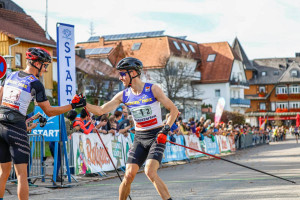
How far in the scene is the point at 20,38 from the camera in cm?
3909

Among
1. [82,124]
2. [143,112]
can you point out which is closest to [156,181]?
[143,112]

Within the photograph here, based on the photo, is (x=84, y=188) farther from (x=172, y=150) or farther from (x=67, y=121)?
(x=172, y=150)

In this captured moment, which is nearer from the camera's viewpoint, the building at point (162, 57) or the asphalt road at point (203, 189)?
the asphalt road at point (203, 189)

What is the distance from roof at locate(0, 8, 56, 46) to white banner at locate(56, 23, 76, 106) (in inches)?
1092

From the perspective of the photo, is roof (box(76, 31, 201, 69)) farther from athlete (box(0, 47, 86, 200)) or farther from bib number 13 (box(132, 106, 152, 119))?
athlete (box(0, 47, 86, 200))

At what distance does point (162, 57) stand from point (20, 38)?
29728mm

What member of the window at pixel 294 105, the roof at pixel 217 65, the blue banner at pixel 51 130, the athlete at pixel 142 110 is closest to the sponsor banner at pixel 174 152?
the blue banner at pixel 51 130

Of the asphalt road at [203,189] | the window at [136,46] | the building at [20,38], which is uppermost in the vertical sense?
the window at [136,46]

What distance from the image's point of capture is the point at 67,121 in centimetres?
1335

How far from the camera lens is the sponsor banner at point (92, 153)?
1358 cm

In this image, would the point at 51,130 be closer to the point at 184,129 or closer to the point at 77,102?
the point at 77,102

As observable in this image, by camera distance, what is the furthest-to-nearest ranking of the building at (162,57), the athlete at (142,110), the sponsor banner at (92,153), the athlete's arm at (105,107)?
1. the building at (162,57)
2. the sponsor banner at (92,153)
3. the athlete's arm at (105,107)
4. the athlete at (142,110)

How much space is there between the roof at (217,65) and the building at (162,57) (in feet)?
4.17

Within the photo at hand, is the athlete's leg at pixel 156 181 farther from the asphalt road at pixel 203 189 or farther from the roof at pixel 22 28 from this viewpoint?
the roof at pixel 22 28
